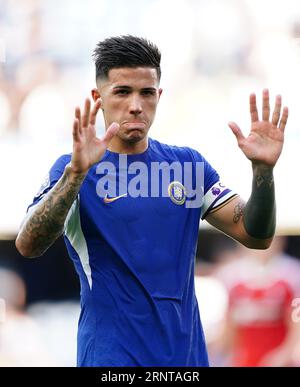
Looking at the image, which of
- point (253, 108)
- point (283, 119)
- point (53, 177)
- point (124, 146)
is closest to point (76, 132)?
point (53, 177)

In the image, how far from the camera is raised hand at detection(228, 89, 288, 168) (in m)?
3.97

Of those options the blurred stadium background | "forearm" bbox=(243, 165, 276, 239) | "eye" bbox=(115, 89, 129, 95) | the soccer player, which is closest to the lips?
the soccer player

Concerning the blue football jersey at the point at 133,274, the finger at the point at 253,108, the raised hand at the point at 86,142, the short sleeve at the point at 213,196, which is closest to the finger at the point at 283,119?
the finger at the point at 253,108

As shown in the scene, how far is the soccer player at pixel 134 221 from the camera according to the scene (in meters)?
3.84

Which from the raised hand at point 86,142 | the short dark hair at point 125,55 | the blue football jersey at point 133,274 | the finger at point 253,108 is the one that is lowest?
the blue football jersey at point 133,274

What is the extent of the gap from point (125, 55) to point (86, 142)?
0.65 m

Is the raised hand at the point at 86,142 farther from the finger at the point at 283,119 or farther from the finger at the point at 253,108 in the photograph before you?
the finger at the point at 283,119

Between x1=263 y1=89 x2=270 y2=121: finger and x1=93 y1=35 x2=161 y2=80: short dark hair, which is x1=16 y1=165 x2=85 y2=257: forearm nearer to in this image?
x1=93 y1=35 x2=161 y2=80: short dark hair

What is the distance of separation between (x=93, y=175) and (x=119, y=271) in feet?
1.51

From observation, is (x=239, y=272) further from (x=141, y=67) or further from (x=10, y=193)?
(x=141, y=67)

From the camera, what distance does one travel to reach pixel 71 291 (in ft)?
28.1

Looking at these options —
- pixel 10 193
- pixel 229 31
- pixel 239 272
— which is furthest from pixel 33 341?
pixel 229 31

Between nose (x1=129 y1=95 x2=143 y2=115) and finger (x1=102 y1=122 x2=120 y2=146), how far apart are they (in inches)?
6.1

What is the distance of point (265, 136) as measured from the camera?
158 inches
